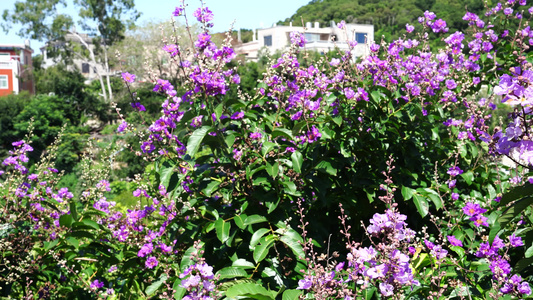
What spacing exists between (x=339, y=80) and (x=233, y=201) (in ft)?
2.62

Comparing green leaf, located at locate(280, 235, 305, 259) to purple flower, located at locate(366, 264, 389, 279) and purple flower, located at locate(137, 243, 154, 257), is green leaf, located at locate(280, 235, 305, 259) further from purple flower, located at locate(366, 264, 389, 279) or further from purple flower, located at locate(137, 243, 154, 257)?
purple flower, located at locate(137, 243, 154, 257)

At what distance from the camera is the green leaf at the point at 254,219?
74.0 inches

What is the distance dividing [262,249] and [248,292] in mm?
251

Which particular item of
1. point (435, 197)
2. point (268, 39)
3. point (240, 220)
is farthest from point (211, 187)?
point (268, 39)

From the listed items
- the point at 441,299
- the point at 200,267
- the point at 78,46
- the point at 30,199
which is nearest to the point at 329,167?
the point at 441,299

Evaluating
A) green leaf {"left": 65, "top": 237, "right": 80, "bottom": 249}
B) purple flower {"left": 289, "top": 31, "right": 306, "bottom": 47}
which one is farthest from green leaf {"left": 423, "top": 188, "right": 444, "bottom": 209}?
green leaf {"left": 65, "top": 237, "right": 80, "bottom": 249}

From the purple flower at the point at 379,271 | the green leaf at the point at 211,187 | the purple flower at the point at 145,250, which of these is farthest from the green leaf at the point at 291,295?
the purple flower at the point at 145,250

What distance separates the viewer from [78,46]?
102ft

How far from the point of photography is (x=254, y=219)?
1891mm

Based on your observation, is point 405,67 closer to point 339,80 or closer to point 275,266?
point 339,80

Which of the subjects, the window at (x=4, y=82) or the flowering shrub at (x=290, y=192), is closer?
the flowering shrub at (x=290, y=192)

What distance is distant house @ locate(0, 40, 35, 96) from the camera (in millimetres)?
31281

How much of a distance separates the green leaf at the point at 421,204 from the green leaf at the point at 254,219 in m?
0.68

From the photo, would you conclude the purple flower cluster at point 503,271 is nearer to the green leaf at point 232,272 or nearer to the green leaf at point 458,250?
the green leaf at point 458,250
